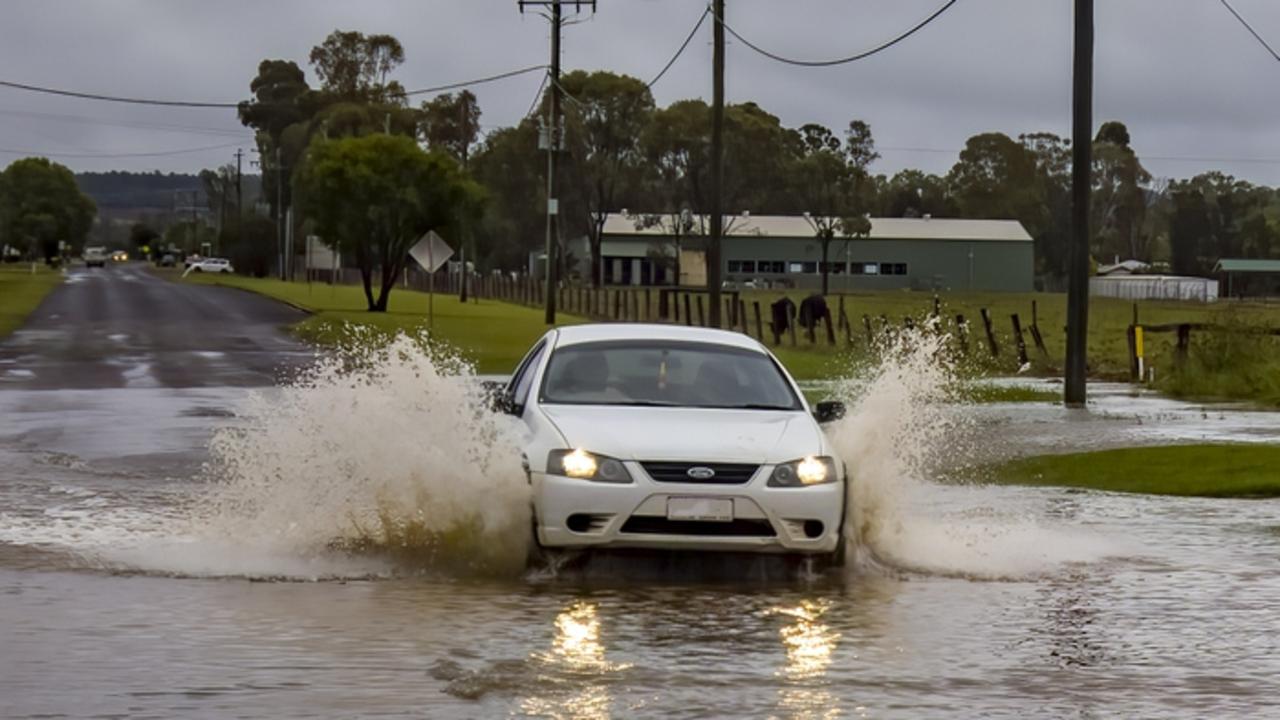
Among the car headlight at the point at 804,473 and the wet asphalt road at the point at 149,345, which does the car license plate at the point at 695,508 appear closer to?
the car headlight at the point at 804,473

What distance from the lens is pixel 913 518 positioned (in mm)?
15547

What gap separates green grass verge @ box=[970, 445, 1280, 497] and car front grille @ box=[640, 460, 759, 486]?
24.3ft

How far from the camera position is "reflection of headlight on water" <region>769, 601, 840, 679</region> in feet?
30.6

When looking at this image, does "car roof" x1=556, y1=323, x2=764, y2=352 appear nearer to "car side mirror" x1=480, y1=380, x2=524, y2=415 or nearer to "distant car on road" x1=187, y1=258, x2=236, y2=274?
"car side mirror" x1=480, y1=380, x2=524, y2=415

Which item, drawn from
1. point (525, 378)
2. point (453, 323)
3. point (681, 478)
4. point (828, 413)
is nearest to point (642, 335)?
point (525, 378)

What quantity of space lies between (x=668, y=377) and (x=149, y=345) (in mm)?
33174

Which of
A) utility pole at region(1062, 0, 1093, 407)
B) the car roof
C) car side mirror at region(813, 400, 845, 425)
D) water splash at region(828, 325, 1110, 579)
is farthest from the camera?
utility pole at region(1062, 0, 1093, 407)

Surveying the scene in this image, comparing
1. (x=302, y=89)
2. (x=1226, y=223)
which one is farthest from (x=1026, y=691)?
(x=1226, y=223)

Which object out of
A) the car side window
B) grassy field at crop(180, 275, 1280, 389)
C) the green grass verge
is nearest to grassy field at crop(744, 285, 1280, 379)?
grassy field at crop(180, 275, 1280, 389)

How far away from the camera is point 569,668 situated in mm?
9234

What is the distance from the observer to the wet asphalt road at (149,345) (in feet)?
110

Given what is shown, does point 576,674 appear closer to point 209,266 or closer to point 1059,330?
point 1059,330

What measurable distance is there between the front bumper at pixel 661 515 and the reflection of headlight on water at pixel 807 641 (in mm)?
559

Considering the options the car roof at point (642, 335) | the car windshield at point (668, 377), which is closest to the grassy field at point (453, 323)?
the car roof at point (642, 335)
